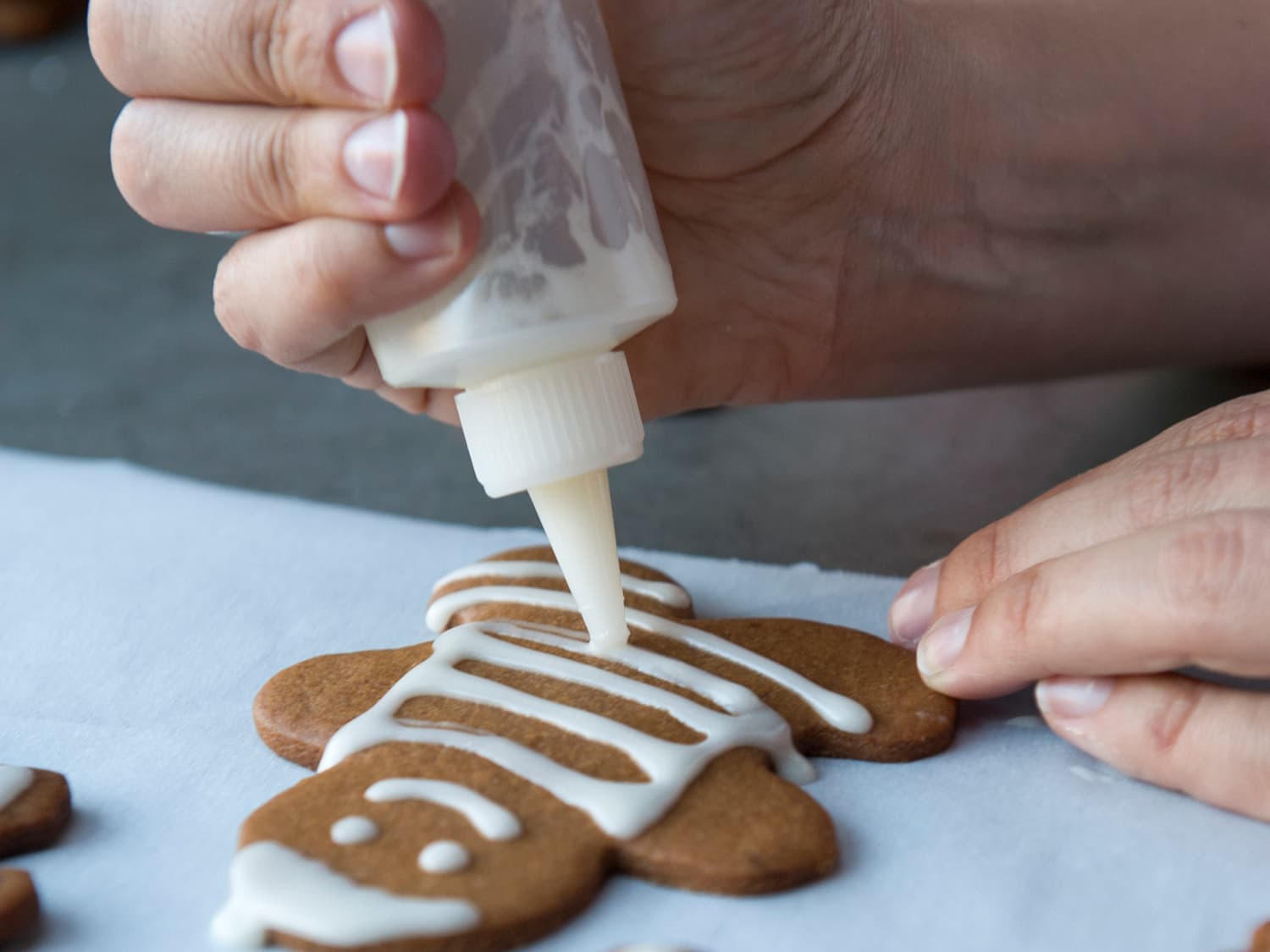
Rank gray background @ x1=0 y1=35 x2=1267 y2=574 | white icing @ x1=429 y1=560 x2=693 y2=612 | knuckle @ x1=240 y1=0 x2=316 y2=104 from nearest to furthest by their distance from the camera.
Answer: knuckle @ x1=240 y1=0 x2=316 y2=104 < white icing @ x1=429 y1=560 x2=693 y2=612 < gray background @ x1=0 y1=35 x2=1267 y2=574

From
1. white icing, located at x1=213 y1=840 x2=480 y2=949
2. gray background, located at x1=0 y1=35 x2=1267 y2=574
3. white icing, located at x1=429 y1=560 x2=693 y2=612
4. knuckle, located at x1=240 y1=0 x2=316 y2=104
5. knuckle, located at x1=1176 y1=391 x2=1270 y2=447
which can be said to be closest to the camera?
white icing, located at x1=213 y1=840 x2=480 y2=949

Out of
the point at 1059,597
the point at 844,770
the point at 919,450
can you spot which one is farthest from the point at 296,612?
the point at 919,450

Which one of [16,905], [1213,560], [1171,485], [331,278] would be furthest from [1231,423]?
[16,905]

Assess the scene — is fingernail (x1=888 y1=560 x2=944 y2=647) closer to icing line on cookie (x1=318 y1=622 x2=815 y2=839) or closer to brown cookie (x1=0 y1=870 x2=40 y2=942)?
icing line on cookie (x1=318 y1=622 x2=815 y2=839)

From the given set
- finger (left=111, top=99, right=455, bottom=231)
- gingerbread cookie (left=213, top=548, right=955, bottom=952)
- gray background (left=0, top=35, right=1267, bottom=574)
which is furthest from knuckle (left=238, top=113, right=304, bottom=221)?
gray background (left=0, top=35, right=1267, bottom=574)

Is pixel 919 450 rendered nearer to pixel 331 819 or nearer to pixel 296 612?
pixel 296 612

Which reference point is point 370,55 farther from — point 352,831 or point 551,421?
point 352,831
